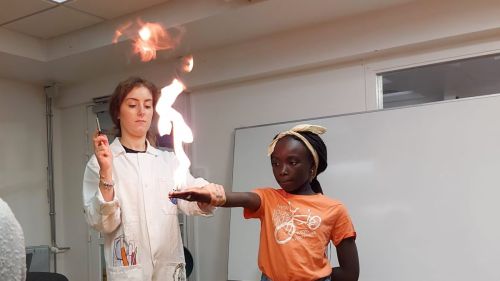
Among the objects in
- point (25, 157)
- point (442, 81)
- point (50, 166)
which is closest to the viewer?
point (442, 81)

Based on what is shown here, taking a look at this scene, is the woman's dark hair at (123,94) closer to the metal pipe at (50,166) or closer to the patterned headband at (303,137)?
the patterned headband at (303,137)

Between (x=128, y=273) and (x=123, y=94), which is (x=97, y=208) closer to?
(x=128, y=273)

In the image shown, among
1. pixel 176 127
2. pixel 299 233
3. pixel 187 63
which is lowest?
pixel 299 233

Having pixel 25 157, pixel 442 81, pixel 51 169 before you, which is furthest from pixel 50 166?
pixel 442 81

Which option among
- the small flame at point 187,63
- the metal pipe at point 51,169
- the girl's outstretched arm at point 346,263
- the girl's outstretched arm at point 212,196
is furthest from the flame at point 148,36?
the girl's outstretched arm at point 346,263

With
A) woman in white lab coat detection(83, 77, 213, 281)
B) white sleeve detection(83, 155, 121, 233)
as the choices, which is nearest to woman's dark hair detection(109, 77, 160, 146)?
woman in white lab coat detection(83, 77, 213, 281)

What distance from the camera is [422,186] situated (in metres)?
2.77

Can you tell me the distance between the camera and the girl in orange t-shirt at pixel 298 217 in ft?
4.77

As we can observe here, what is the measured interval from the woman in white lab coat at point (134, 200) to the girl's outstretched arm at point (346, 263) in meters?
0.47

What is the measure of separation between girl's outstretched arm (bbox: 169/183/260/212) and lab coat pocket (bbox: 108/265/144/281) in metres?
0.49

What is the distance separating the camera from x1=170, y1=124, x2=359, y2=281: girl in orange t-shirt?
145 cm

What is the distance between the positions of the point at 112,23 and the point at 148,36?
0.29 m

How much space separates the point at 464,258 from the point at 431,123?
78cm

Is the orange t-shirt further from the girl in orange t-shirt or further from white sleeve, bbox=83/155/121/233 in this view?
white sleeve, bbox=83/155/121/233
